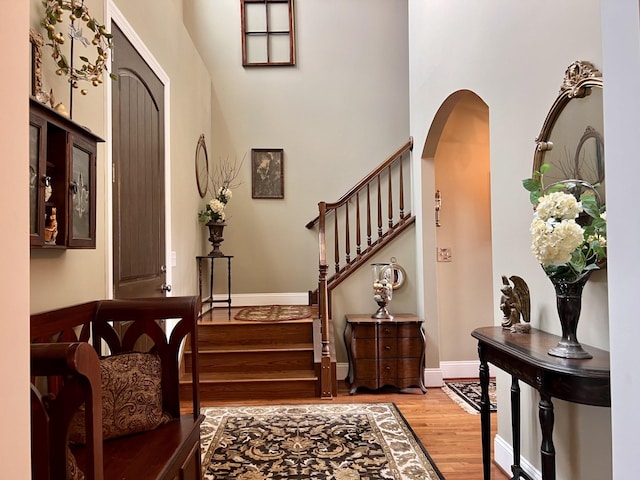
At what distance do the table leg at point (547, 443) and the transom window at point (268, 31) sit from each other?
4.86 m

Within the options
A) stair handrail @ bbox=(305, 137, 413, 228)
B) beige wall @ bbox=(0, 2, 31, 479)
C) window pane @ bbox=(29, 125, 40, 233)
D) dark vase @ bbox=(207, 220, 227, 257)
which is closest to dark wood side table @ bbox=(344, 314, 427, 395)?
stair handrail @ bbox=(305, 137, 413, 228)

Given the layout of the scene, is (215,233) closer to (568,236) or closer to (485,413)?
(485,413)

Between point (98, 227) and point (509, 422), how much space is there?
251cm

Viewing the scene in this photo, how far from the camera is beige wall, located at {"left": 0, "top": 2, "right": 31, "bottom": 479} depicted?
75 centimetres

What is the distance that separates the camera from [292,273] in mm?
5574

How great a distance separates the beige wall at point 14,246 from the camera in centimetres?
75

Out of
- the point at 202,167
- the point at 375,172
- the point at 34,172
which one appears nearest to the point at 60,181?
the point at 34,172

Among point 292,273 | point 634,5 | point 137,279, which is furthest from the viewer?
point 292,273

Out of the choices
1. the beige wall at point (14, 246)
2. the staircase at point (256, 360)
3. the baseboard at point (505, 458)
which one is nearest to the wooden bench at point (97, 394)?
the beige wall at point (14, 246)

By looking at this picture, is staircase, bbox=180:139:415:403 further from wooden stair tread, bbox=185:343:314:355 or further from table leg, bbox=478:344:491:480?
table leg, bbox=478:344:491:480

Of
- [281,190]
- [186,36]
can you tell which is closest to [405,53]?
[281,190]

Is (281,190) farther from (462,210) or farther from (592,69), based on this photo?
(592,69)

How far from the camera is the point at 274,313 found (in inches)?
189

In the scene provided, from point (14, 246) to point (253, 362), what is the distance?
3.48 meters
